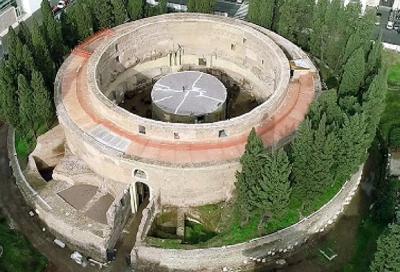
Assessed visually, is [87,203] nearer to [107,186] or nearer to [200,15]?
[107,186]

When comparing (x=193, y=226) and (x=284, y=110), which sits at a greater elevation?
(x=284, y=110)

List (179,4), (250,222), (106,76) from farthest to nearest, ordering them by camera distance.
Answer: (179,4) → (106,76) → (250,222)

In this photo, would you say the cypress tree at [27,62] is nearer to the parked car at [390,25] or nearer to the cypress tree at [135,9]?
the cypress tree at [135,9]

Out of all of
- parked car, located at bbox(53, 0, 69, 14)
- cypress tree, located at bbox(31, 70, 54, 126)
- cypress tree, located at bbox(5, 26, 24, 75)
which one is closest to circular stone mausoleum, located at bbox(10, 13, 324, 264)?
cypress tree, located at bbox(31, 70, 54, 126)

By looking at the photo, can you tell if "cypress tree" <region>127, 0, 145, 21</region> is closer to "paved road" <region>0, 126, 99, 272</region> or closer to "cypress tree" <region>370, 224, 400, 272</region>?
"paved road" <region>0, 126, 99, 272</region>

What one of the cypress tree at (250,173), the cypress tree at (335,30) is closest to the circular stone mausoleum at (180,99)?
the cypress tree at (250,173)

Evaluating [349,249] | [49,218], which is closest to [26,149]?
[49,218]

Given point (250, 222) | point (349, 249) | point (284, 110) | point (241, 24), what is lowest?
point (349, 249)
